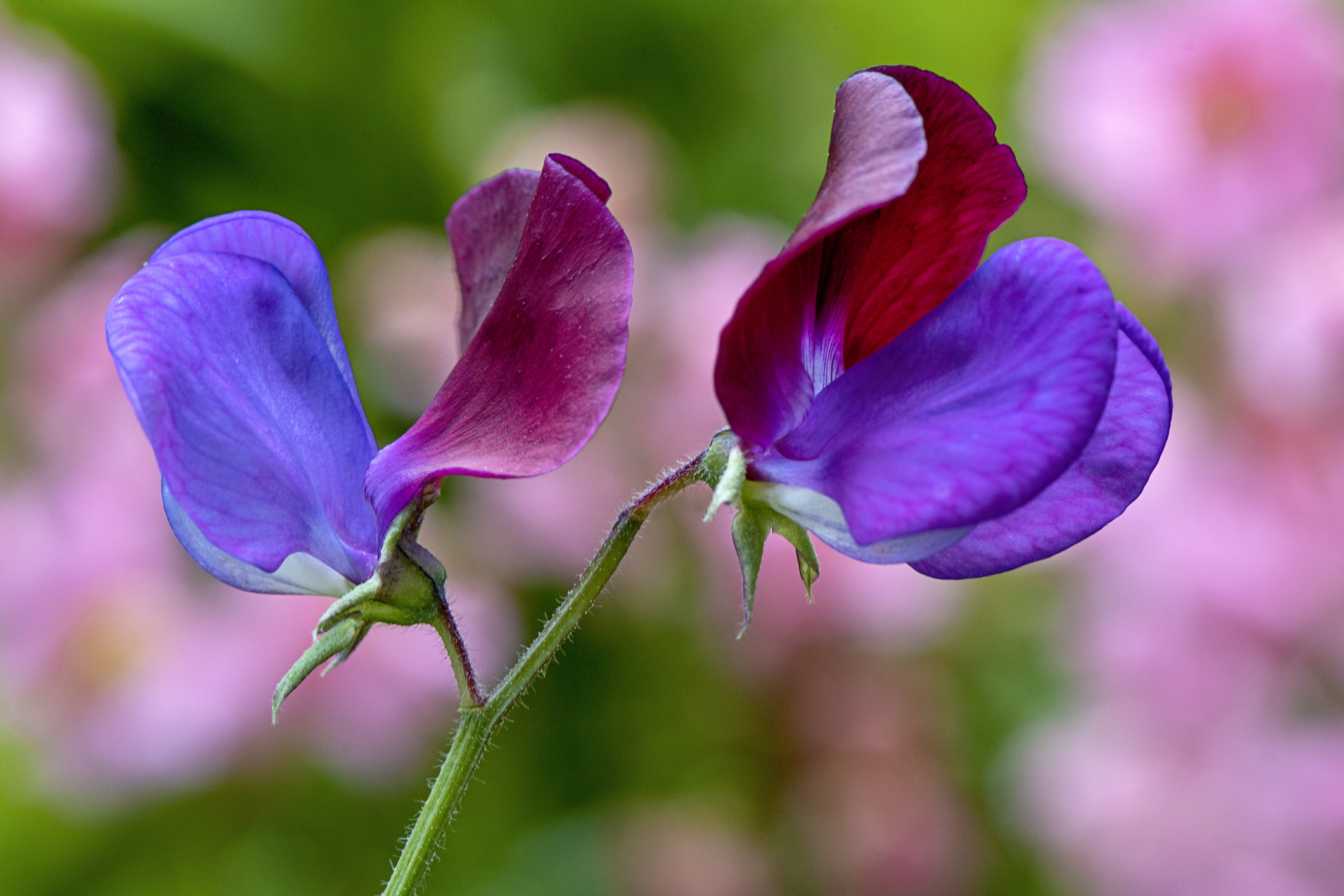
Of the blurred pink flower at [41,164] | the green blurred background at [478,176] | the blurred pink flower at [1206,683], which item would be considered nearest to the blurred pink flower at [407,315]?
the green blurred background at [478,176]

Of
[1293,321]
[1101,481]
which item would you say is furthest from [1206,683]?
[1101,481]

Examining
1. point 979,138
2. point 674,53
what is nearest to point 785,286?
point 979,138

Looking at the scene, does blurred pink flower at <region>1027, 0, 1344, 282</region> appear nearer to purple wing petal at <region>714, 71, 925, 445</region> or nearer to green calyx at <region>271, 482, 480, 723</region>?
purple wing petal at <region>714, 71, 925, 445</region>

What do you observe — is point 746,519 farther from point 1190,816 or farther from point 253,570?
point 1190,816

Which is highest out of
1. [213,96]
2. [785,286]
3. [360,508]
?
[785,286]

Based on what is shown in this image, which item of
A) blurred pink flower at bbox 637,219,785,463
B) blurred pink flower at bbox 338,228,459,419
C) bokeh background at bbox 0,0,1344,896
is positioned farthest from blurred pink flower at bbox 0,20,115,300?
blurred pink flower at bbox 637,219,785,463

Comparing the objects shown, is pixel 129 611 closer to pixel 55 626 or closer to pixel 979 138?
pixel 55 626
